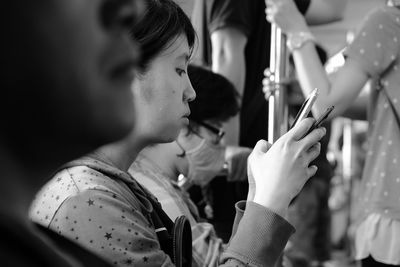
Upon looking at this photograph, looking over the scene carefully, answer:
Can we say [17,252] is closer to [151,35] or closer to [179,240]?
[179,240]

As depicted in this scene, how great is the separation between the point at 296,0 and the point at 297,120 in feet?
3.23

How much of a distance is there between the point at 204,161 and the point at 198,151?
4cm

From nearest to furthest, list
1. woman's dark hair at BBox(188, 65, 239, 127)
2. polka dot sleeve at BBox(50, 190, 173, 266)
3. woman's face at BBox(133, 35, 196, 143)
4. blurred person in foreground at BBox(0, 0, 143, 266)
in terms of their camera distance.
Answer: blurred person in foreground at BBox(0, 0, 143, 266) < polka dot sleeve at BBox(50, 190, 173, 266) < woman's face at BBox(133, 35, 196, 143) < woman's dark hair at BBox(188, 65, 239, 127)

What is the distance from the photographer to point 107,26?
1.63 ft

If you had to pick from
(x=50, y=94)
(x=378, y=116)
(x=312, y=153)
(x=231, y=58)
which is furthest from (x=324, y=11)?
(x=50, y=94)

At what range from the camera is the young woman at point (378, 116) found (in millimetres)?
1528

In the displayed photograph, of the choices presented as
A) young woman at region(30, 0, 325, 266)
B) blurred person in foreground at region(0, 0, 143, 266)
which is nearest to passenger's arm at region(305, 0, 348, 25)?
young woman at region(30, 0, 325, 266)

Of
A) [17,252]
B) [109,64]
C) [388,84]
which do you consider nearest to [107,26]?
[109,64]

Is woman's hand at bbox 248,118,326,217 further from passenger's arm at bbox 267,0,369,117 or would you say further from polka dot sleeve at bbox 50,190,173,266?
passenger's arm at bbox 267,0,369,117

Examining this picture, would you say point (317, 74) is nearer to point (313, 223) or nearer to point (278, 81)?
point (278, 81)

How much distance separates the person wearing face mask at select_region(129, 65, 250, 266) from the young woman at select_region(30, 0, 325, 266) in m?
0.55

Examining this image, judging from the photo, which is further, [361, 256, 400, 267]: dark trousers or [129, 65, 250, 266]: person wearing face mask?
[129, 65, 250, 266]: person wearing face mask

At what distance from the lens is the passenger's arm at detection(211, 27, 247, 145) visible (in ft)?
6.70

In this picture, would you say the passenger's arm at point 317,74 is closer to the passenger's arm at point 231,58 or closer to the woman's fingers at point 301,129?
the passenger's arm at point 231,58
